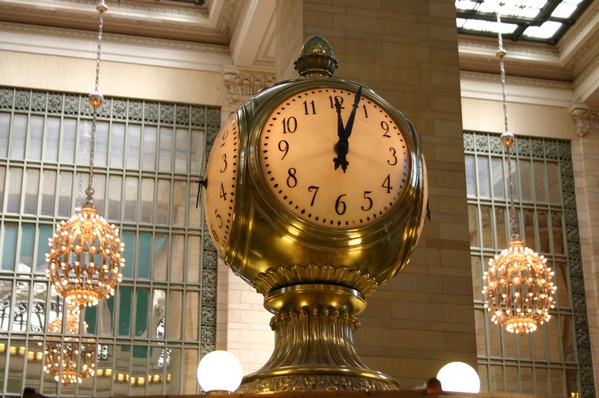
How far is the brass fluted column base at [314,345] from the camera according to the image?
4.14ft

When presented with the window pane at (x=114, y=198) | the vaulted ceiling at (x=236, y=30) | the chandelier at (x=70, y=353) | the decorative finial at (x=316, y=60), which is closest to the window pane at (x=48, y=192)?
the window pane at (x=114, y=198)

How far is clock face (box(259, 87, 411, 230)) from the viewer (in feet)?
4.39

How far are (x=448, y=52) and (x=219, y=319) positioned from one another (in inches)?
291

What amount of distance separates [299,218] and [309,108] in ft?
0.51

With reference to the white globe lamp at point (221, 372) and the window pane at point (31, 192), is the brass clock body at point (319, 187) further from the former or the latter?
the window pane at point (31, 192)

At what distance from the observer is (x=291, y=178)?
135cm

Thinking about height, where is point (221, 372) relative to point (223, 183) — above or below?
below

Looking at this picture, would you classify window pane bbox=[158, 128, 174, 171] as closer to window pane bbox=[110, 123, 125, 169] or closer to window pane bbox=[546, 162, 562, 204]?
window pane bbox=[110, 123, 125, 169]

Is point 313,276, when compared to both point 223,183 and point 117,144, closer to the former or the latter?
point 223,183

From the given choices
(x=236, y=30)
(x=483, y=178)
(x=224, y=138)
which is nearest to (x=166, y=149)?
(x=236, y=30)

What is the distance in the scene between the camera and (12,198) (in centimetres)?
1487

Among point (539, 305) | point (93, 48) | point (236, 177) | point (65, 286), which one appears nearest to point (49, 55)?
point (93, 48)

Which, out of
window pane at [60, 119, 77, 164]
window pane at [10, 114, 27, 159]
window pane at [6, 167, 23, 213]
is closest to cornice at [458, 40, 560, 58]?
window pane at [60, 119, 77, 164]

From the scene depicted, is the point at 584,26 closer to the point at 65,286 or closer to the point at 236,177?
the point at 65,286
